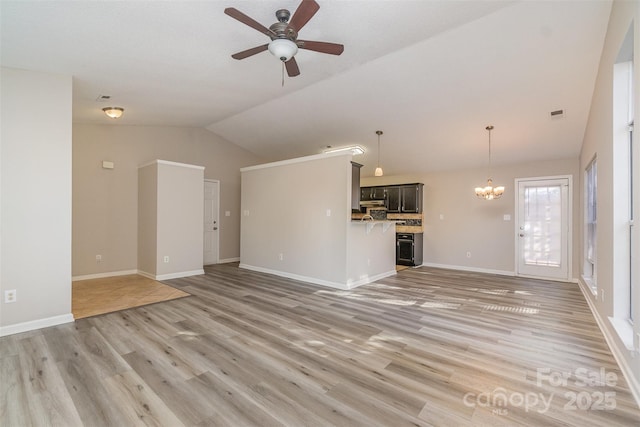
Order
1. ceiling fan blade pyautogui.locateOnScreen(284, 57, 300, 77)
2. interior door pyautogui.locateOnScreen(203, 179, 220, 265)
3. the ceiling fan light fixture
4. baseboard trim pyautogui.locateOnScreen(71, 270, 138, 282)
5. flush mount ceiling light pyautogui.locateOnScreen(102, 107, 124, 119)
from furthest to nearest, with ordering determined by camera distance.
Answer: interior door pyautogui.locateOnScreen(203, 179, 220, 265)
baseboard trim pyautogui.locateOnScreen(71, 270, 138, 282)
flush mount ceiling light pyautogui.locateOnScreen(102, 107, 124, 119)
ceiling fan blade pyautogui.locateOnScreen(284, 57, 300, 77)
the ceiling fan light fixture

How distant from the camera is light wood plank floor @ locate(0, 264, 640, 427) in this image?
182cm

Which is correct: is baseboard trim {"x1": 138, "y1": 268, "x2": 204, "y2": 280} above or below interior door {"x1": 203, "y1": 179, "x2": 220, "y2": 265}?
below

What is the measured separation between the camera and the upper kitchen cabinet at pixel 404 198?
751cm

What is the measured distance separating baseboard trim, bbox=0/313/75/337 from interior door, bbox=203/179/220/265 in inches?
155

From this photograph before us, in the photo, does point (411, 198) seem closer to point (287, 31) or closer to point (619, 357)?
point (619, 357)

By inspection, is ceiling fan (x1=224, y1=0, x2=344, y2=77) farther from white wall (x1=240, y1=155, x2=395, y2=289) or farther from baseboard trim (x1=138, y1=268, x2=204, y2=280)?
baseboard trim (x1=138, y1=268, x2=204, y2=280)

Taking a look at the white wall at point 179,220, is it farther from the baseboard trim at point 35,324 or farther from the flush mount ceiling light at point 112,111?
the baseboard trim at point 35,324

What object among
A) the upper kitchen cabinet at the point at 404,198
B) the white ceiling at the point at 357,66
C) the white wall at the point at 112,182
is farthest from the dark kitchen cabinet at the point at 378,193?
the white wall at the point at 112,182

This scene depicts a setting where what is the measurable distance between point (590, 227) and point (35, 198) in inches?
290

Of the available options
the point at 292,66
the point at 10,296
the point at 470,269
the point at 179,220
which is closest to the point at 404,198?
the point at 470,269

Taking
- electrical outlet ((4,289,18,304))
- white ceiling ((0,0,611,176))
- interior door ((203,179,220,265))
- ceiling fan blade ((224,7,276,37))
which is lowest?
electrical outlet ((4,289,18,304))

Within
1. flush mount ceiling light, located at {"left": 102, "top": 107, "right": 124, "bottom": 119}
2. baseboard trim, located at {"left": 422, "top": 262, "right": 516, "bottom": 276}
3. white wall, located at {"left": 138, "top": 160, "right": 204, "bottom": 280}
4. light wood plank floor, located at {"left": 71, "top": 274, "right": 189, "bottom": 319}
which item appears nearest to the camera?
light wood plank floor, located at {"left": 71, "top": 274, "right": 189, "bottom": 319}

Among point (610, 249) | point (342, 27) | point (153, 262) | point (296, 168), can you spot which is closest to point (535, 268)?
point (610, 249)

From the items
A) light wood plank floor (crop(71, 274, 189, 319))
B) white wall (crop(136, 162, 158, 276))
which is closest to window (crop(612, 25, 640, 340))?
light wood plank floor (crop(71, 274, 189, 319))
